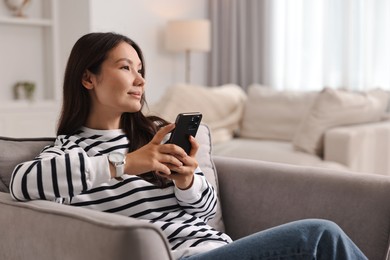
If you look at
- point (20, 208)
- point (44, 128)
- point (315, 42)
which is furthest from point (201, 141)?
point (315, 42)

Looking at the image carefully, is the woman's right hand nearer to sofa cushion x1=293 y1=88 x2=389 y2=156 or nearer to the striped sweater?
the striped sweater

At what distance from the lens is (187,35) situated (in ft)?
16.7

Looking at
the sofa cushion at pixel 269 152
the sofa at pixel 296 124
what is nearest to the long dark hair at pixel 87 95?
the sofa at pixel 296 124

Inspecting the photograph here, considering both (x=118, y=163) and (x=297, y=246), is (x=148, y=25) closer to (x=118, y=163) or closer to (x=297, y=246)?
(x=118, y=163)

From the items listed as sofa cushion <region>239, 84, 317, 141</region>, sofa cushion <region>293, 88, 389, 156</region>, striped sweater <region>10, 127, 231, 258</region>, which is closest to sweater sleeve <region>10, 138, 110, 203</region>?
striped sweater <region>10, 127, 231, 258</region>

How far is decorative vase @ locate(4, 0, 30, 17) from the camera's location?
458cm

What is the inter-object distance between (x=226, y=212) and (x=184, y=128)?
504 millimetres

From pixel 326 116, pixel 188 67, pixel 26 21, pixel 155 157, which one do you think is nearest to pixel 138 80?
pixel 155 157

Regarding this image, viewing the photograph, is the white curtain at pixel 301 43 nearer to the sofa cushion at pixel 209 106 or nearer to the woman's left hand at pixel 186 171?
the sofa cushion at pixel 209 106

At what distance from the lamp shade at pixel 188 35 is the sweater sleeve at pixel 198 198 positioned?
343cm

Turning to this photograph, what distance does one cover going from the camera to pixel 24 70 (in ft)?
15.7

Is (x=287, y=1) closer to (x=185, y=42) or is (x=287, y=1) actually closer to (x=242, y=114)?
(x=185, y=42)

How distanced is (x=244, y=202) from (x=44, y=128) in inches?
117

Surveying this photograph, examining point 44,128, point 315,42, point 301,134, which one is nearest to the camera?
point 301,134
